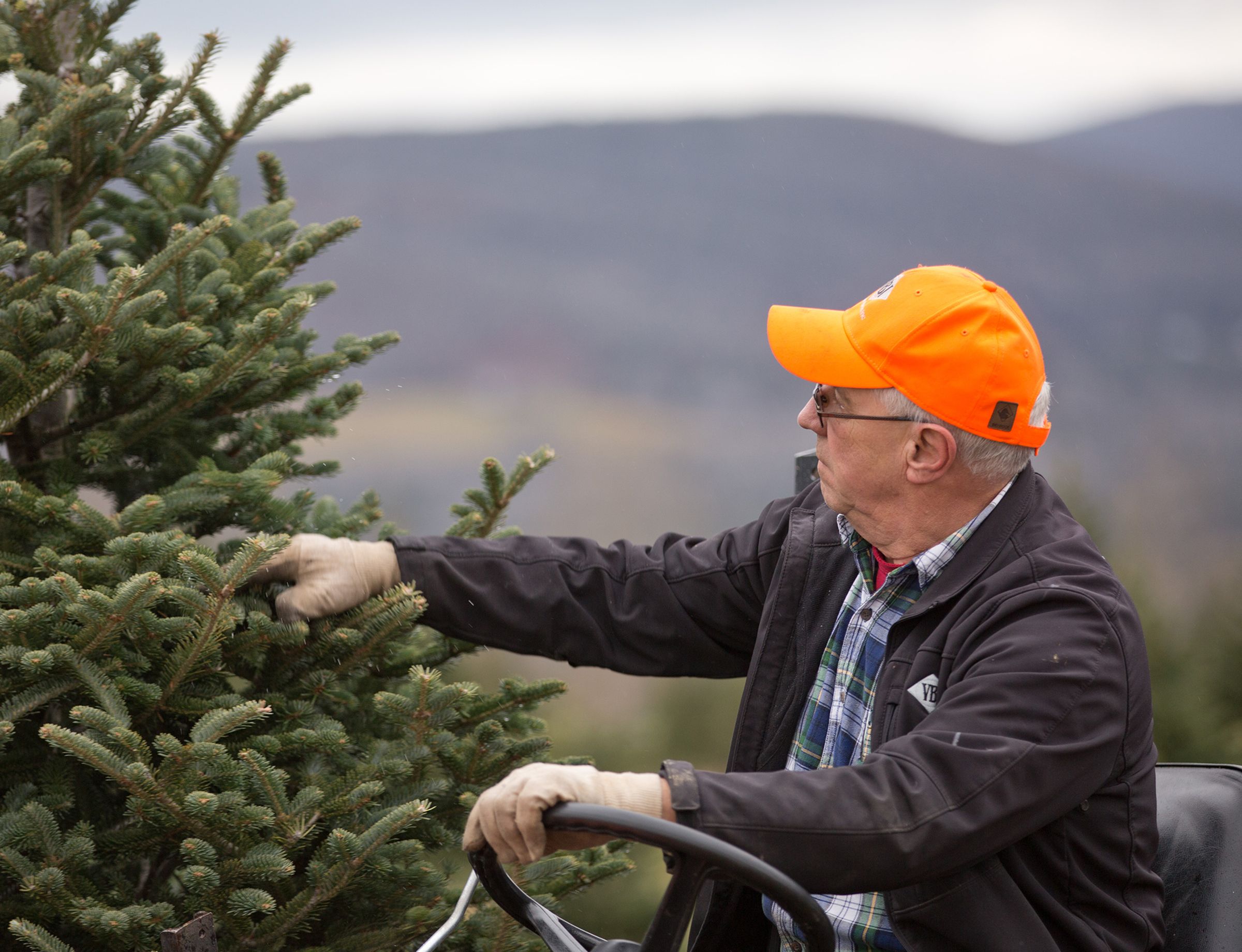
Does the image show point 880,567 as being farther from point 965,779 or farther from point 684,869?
point 684,869

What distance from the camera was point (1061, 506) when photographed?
1.90 m

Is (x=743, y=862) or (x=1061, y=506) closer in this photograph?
(x=743, y=862)

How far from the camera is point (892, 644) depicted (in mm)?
1773

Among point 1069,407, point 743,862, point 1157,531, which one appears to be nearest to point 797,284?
point 1069,407

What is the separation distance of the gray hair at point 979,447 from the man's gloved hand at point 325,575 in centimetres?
105

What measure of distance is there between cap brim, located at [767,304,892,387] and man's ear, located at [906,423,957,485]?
4.5 inches

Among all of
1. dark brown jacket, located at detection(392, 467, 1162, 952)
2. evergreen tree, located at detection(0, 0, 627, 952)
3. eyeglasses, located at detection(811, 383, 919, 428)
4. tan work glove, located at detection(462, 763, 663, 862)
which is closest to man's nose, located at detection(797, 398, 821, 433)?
eyeglasses, located at detection(811, 383, 919, 428)

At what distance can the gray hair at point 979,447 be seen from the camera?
1.80m

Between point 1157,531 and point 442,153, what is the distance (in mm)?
7728

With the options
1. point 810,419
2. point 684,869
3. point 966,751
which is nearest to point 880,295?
point 810,419

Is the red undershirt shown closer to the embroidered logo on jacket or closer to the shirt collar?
the shirt collar

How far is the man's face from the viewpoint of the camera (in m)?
1.84

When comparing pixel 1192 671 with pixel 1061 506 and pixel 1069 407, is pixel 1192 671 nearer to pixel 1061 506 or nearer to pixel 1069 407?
pixel 1069 407

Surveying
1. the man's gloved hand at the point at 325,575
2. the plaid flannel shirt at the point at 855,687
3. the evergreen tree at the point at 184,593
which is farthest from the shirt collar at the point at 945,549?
the man's gloved hand at the point at 325,575
